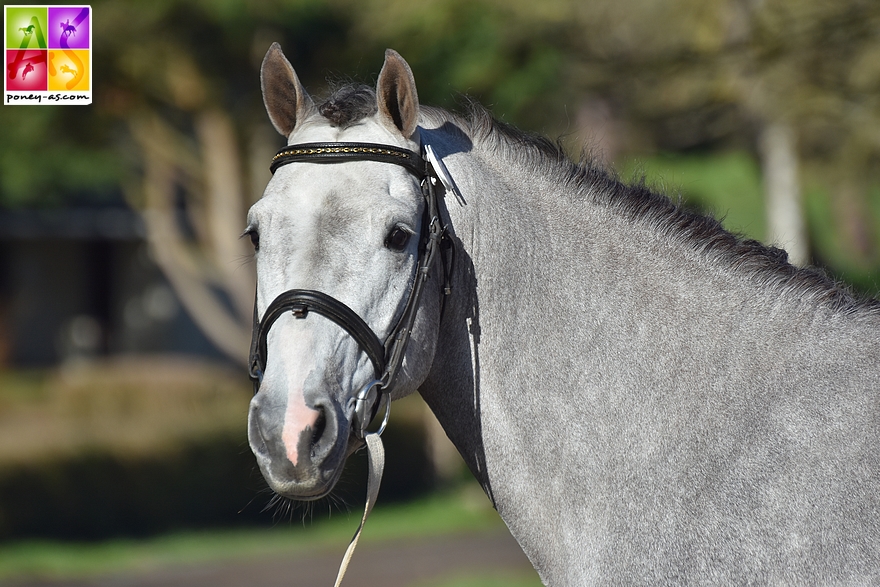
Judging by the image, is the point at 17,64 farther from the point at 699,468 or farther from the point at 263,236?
the point at 699,468

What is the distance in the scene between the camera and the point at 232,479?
37.4 ft

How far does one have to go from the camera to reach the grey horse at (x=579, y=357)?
235 cm

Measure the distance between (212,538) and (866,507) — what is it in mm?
9543

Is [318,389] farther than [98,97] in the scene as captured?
No

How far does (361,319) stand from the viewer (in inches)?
94.4

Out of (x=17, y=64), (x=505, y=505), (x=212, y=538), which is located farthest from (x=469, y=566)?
(x=505, y=505)

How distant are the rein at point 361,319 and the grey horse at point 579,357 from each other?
28 millimetres

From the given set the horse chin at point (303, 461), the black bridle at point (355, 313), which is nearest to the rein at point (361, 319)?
the black bridle at point (355, 313)

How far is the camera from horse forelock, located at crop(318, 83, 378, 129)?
2.68 meters

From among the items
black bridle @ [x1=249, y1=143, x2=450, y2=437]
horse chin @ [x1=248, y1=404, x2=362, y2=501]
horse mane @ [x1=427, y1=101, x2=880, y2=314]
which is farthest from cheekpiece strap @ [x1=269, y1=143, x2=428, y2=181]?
horse chin @ [x1=248, y1=404, x2=362, y2=501]

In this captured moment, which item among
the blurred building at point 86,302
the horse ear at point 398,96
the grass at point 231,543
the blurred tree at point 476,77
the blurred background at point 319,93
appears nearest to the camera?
the horse ear at point 398,96

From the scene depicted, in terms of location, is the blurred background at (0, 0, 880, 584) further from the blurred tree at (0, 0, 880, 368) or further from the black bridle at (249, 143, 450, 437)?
the black bridle at (249, 143, 450, 437)

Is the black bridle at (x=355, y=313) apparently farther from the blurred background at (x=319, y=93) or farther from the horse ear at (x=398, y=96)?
the blurred background at (x=319, y=93)

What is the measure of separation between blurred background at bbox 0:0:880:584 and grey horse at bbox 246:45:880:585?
2.86 metres
